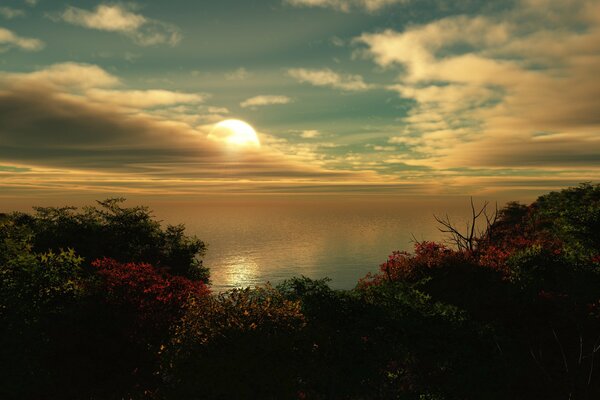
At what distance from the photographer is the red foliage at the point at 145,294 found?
816 inches

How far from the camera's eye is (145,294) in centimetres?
2181

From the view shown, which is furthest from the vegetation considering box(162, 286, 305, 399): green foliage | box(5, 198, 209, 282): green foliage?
box(5, 198, 209, 282): green foliage

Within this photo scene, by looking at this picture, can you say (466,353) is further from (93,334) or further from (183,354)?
(93,334)

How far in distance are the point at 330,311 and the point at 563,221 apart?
2278 cm

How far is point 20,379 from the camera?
14781 millimetres

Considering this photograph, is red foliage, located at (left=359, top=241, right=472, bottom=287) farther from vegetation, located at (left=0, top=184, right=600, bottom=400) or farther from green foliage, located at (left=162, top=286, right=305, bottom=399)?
green foliage, located at (left=162, top=286, right=305, bottom=399)

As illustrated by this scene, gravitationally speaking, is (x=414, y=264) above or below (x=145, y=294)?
above

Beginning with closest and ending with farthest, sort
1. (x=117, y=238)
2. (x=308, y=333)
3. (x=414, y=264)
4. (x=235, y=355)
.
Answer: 1. (x=235, y=355)
2. (x=308, y=333)
3. (x=414, y=264)
4. (x=117, y=238)

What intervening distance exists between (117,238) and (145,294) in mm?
15885

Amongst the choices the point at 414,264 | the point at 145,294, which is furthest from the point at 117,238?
the point at 414,264

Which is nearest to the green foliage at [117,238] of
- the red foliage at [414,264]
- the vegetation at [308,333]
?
the vegetation at [308,333]

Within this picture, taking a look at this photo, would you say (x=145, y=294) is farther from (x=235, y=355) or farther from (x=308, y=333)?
(x=308, y=333)

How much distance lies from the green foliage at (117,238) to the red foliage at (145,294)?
10427 millimetres

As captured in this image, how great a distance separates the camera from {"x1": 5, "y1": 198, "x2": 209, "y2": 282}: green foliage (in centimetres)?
3316
